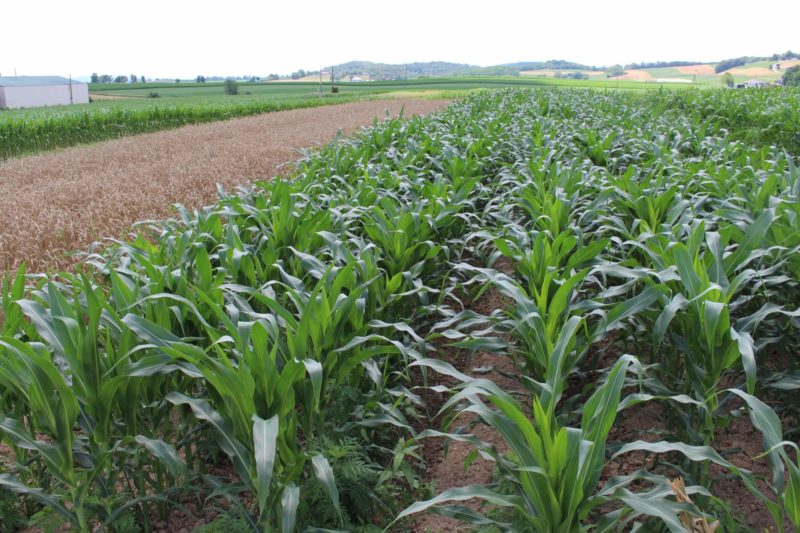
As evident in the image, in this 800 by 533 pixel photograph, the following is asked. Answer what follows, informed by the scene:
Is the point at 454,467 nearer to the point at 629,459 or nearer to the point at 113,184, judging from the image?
the point at 629,459

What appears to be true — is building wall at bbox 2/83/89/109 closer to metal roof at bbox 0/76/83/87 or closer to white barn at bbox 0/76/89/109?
white barn at bbox 0/76/89/109

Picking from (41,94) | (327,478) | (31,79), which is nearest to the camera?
(327,478)

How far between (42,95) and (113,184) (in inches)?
2594

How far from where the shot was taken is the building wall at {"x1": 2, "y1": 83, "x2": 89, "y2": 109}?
194 ft

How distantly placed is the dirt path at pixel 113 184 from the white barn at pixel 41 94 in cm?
5370

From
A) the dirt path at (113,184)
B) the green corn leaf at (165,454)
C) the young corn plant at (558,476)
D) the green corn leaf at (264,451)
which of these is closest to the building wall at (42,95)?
the dirt path at (113,184)

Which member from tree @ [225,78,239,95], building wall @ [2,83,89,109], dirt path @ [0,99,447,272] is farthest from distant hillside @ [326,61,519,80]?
dirt path @ [0,99,447,272]

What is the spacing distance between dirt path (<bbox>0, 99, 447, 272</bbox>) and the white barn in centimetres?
5370

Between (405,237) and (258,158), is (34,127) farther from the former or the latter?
(405,237)

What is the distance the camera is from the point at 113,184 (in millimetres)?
8320

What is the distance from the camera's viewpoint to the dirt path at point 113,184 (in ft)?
17.7

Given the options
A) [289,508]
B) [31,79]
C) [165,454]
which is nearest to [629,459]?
[289,508]

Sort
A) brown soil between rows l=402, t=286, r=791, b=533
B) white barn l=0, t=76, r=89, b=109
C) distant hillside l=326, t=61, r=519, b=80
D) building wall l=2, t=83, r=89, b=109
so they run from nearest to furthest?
brown soil between rows l=402, t=286, r=791, b=533 → white barn l=0, t=76, r=89, b=109 → building wall l=2, t=83, r=89, b=109 → distant hillside l=326, t=61, r=519, b=80

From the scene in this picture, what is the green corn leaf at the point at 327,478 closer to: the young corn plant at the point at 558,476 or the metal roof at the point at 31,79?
the young corn plant at the point at 558,476
